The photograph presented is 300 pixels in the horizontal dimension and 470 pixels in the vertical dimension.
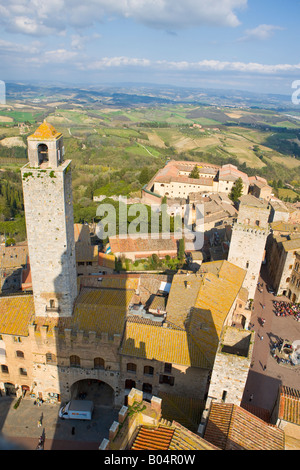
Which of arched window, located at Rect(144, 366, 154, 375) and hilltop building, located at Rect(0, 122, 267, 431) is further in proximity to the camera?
arched window, located at Rect(144, 366, 154, 375)

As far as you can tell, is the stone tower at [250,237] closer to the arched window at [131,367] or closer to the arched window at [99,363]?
the arched window at [131,367]

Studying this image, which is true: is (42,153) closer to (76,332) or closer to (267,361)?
(76,332)

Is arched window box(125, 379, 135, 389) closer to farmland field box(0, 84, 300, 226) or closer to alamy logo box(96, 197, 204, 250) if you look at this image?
alamy logo box(96, 197, 204, 250)

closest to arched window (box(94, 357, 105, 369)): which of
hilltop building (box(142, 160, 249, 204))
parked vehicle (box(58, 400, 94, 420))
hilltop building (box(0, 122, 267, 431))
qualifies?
hilltop building (box(0, 122, 267, 431))

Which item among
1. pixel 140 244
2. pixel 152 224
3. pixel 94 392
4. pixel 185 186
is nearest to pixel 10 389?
pixel 94 392
